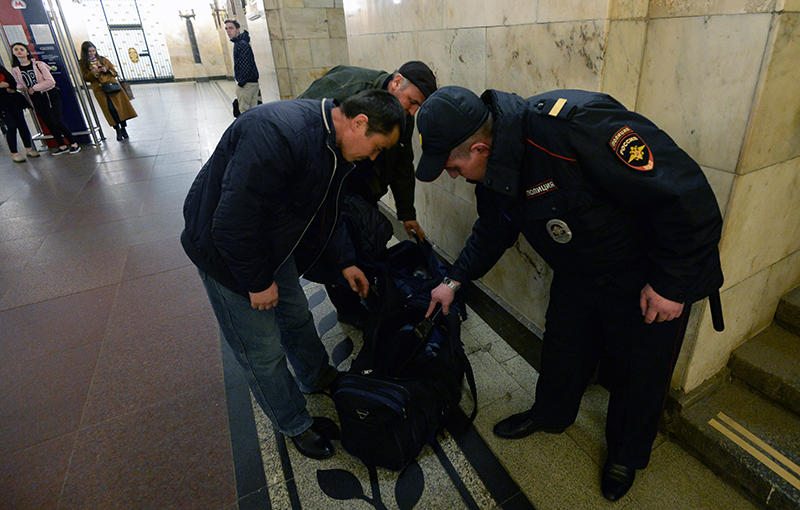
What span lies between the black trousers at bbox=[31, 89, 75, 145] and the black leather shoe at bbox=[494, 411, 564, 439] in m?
9.27

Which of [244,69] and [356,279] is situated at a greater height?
[244,69]

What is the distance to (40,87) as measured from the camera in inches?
281

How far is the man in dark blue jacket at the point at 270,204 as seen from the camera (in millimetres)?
1433

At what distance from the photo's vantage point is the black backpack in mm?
1864

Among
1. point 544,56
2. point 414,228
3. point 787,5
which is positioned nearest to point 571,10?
point 544,56

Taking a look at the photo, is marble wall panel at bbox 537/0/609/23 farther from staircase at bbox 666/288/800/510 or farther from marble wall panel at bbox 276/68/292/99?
marble wall panel at bbox 276/68/292/99

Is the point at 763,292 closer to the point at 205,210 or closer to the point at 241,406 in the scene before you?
the point at 205,210

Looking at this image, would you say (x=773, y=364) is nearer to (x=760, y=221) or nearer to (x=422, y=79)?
(x=760, y=221)

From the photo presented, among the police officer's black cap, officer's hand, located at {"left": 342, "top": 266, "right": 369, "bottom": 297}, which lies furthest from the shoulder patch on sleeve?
officer's hand, located at {"left": 342, "top": 266, "right": 369, "bottom": 297}

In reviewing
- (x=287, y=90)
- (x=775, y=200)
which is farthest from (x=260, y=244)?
(x=287, y=90)

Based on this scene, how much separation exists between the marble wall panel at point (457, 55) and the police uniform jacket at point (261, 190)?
1.30 m

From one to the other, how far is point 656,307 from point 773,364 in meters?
1.08

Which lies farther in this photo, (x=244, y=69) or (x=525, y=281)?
(x=244, y=69)

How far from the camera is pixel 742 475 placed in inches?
68.7
